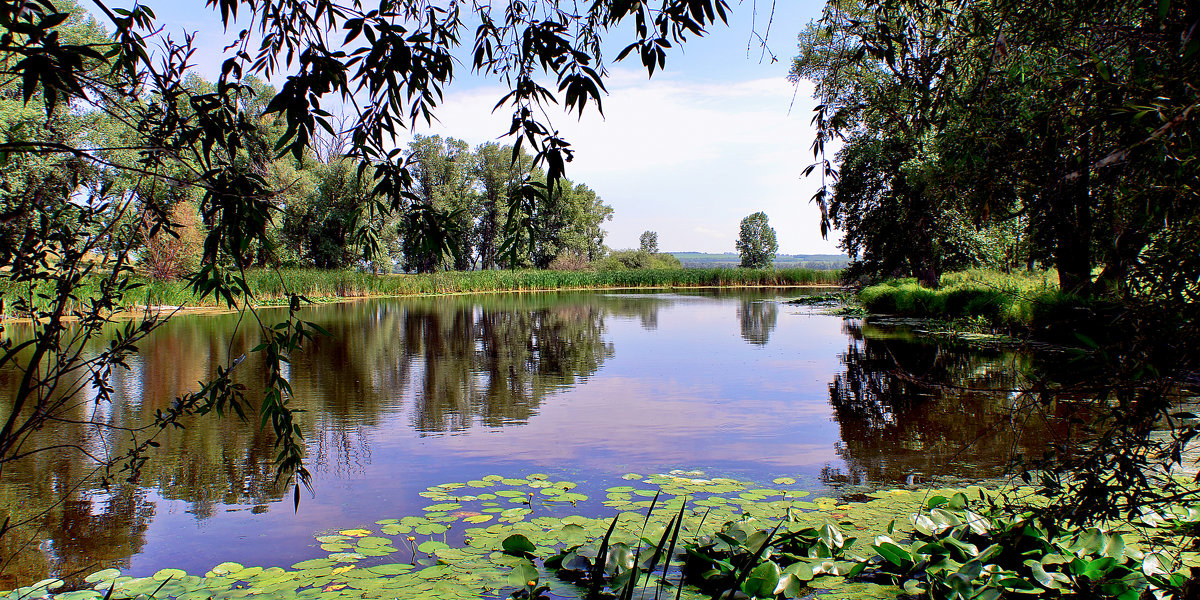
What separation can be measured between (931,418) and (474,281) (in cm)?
4393

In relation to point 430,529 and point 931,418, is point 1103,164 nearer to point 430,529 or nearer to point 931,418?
point 430,529

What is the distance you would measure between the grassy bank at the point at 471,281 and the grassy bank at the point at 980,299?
21.6m

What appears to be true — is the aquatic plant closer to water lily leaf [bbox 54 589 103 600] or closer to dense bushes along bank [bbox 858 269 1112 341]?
water lily leaf [bbox 54 589 103 600]

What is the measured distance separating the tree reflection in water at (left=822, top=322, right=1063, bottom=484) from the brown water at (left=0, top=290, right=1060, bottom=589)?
0.13 feet

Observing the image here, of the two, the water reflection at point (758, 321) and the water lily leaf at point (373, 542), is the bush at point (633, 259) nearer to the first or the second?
the water reflection at point (758, 321)

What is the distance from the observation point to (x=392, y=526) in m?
5.08

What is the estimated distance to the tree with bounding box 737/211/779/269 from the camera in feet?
314

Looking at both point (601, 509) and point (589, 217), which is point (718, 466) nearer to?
point (601, 509)

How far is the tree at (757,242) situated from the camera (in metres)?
95.6

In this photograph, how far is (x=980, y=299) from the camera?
17.5 meters

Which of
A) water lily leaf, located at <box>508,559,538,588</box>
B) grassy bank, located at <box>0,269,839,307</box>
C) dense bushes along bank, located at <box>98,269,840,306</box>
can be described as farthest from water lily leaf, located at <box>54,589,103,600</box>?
grassy bank, located at <box>0,269,839,307</box>

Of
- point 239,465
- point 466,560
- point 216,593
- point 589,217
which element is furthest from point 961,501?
point 589,217

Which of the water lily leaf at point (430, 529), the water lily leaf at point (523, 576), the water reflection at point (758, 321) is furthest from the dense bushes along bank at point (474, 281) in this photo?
the water lily leaf at point (523, 576)

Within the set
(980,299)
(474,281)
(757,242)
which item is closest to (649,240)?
(757,242)
